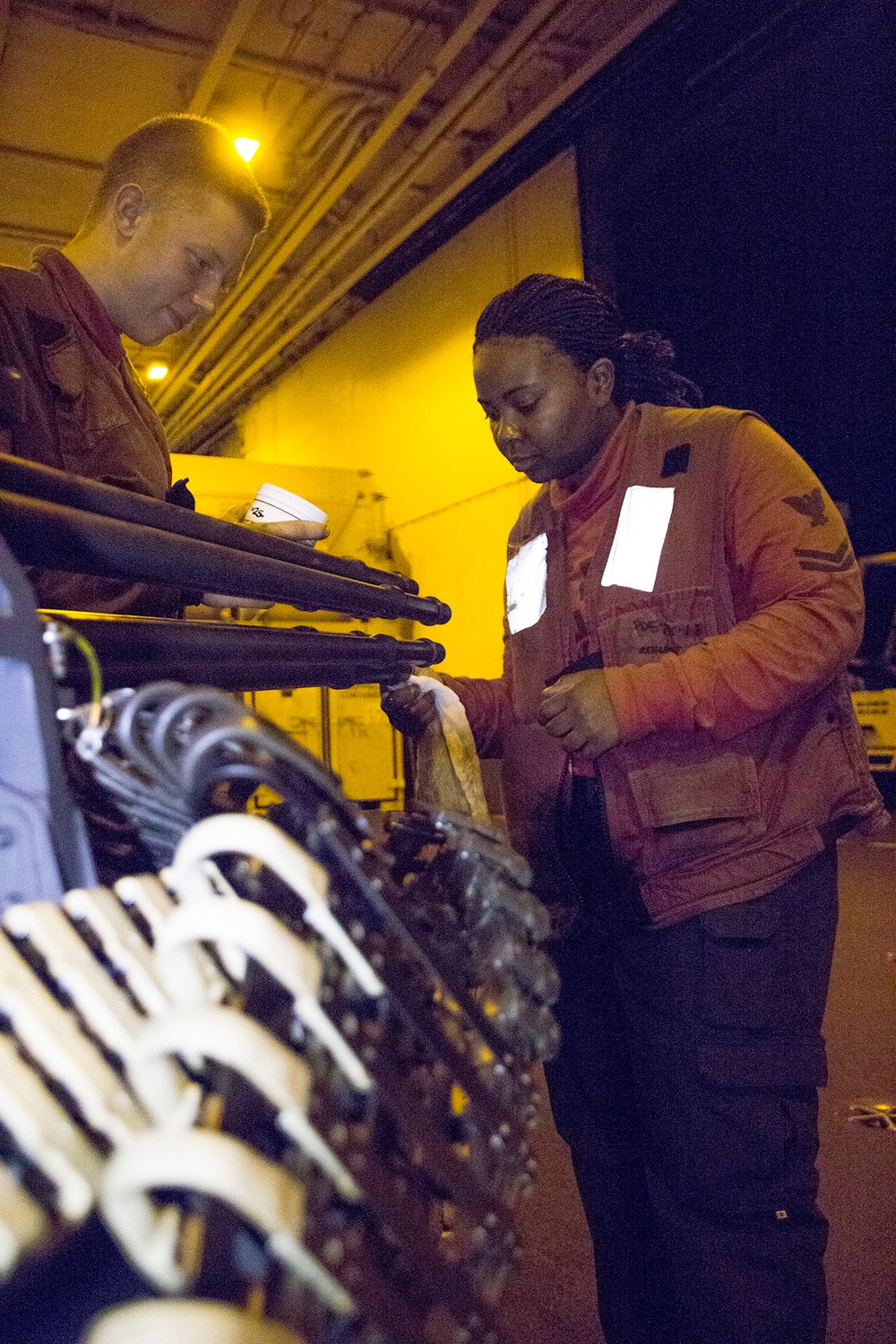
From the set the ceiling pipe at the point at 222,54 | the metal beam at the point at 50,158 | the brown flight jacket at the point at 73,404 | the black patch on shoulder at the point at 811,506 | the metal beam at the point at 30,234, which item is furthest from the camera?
the metal beam at the point at 30,234

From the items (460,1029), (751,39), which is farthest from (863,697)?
(460,1029)

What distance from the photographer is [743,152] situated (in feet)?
13.5

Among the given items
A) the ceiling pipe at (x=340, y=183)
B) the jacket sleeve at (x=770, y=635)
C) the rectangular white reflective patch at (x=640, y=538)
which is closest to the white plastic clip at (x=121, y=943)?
the jacket sleeve at (x=770, y=635)

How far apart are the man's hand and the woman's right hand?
0.52 ft

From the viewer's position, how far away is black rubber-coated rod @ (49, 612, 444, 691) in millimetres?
632

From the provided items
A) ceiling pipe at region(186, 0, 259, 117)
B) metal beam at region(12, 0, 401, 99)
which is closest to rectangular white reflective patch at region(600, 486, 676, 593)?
ceiling pipe at region(186, 0, 259, 117)

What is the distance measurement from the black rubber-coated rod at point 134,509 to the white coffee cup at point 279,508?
0.38 m

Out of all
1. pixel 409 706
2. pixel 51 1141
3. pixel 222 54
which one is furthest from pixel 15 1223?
pixel 222 54

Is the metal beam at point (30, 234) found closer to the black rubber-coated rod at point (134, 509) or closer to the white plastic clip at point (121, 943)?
the black rubber-coated rod at point (134, 509)

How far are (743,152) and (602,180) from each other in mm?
947

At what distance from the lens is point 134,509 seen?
2.25ft

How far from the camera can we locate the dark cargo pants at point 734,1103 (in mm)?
1217

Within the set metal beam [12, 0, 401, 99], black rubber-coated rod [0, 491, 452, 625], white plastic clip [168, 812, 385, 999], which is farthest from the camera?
metal beam [12, 0, 401, 99]

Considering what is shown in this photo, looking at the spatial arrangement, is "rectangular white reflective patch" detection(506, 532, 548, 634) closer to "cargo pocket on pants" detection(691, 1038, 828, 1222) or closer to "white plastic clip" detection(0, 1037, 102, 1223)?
"cargo pocket on pants" detection(691, 1038, 828, 1222)
